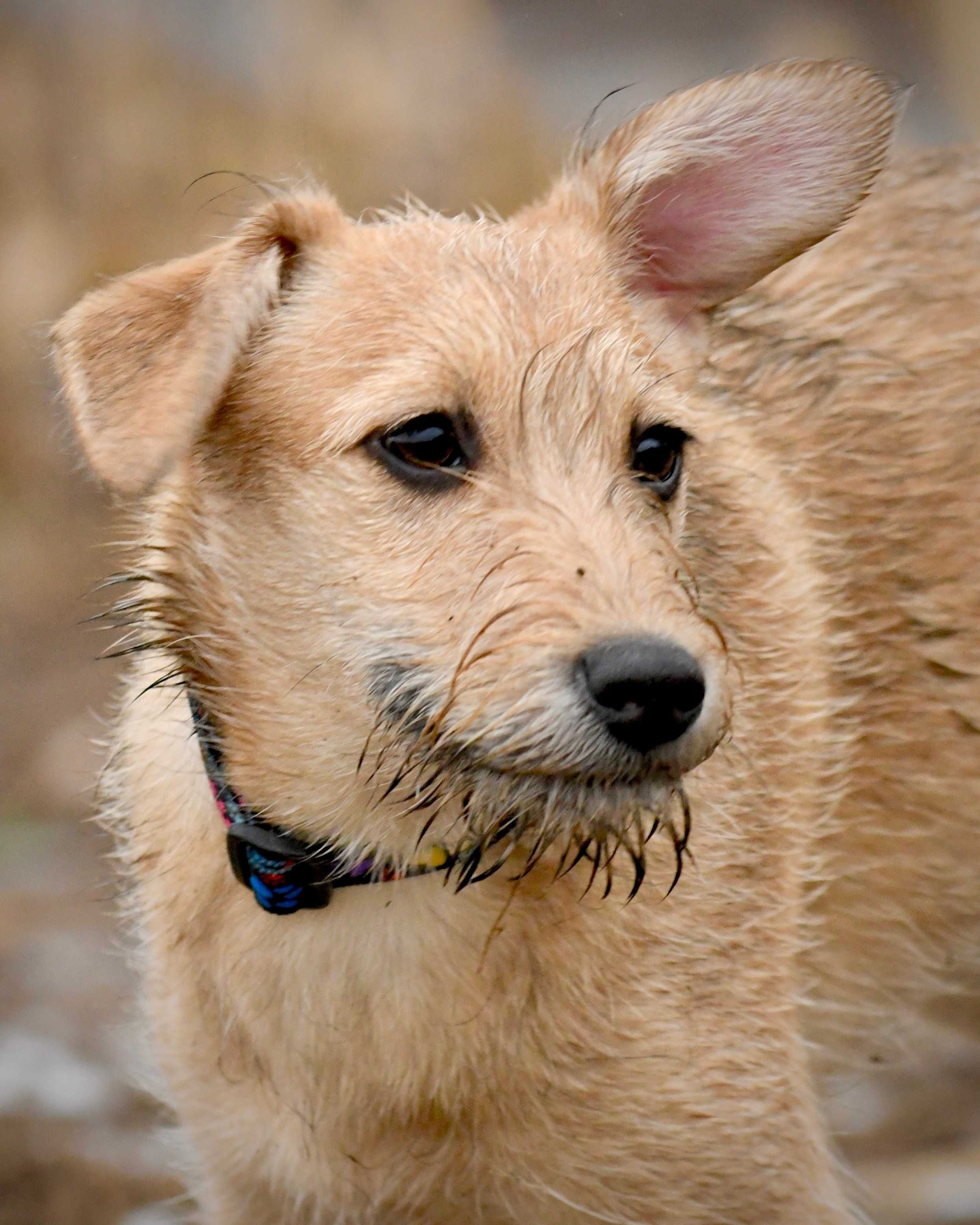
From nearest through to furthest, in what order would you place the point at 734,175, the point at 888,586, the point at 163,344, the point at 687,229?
the point at 163,344 < the point at 734,175 < the point at 687,229 < the point at 888,586

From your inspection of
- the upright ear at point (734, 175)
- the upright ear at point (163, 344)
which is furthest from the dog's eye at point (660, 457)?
the upright ear at point (163, 344)

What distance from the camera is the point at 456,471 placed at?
2.67 m

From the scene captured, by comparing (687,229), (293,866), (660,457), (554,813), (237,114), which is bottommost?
(293,866)

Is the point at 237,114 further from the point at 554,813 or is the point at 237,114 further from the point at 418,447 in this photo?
the point at 554,813

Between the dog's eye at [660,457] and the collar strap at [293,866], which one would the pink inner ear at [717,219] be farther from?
the collar strap at [293,866]

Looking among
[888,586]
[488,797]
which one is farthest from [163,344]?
[888,586]

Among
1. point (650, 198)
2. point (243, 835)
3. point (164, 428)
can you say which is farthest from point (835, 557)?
point (164, 428)

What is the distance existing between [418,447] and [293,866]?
0.89 meters

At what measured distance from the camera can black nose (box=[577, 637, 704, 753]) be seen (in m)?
2.26

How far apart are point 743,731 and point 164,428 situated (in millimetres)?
1541

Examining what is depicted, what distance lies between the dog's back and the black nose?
159 centimetres

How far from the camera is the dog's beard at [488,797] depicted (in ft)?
8.14

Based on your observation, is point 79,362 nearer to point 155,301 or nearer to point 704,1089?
point 155,301

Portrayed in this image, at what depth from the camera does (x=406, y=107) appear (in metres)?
7.84
